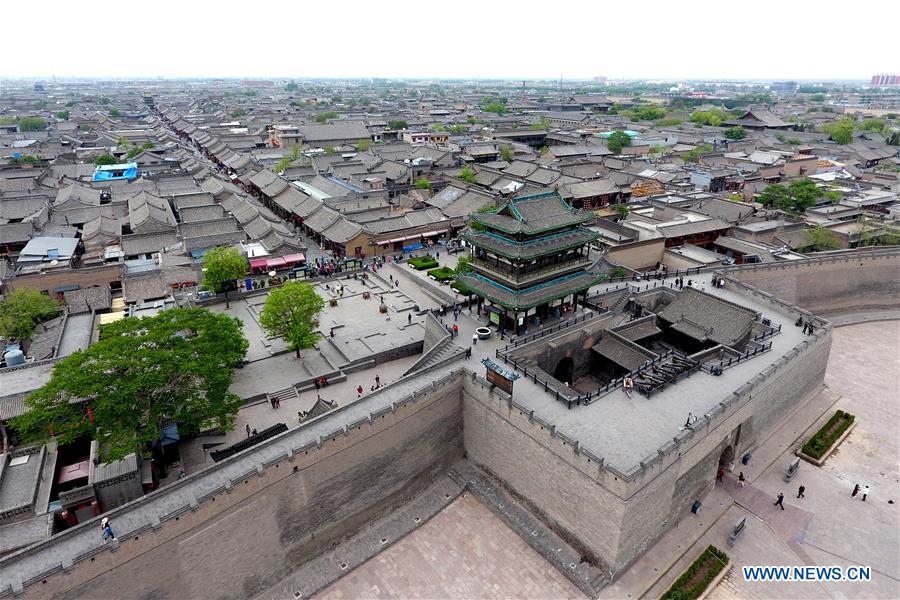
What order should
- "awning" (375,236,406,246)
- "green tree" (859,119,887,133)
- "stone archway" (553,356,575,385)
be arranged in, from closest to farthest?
"stone archway" (553,356,575,385)
"awning" (375,236,406,246)
"green tree" (859,119,887,133)

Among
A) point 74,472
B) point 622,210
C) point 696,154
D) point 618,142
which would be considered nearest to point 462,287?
point 74,472

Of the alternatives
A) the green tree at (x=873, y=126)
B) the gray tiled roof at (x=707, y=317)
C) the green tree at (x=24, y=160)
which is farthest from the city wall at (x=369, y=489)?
the green tree at (x=873, y=126)

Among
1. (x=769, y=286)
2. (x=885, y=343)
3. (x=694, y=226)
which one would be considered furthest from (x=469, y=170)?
(x=885, y=343)

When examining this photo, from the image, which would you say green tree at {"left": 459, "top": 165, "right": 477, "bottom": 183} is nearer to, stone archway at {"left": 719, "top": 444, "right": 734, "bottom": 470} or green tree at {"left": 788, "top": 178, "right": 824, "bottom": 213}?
green tree at {"left": 788, "top": 178, "right": 824, "bottom": 213}

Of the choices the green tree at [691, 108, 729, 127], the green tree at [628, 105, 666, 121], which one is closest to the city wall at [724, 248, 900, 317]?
the green tree at [691, 108, 729, 127]

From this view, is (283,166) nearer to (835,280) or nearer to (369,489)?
(369,489)

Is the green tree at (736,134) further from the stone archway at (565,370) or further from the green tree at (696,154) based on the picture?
the stone archway at (565,370)

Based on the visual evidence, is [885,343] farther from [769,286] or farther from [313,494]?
[313,494]
